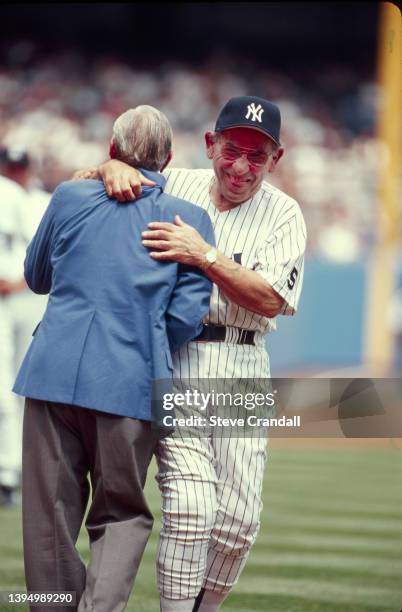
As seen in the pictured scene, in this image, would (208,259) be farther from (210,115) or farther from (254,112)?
(210,115)

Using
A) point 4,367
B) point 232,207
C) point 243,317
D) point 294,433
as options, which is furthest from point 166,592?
point 4,367

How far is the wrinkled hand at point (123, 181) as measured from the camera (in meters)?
2.96

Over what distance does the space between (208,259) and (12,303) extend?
13.2ft

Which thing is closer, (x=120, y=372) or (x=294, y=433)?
(x=120, y=372)

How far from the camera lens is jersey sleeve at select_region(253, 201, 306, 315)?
3.14 meters

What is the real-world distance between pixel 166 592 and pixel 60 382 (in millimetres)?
676

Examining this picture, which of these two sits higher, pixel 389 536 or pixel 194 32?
pixel 194 32

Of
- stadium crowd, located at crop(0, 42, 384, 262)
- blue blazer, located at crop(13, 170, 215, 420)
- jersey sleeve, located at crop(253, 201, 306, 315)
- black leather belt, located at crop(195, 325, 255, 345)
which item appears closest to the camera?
blue blazer, located at crop(13, 170, 215, 420)

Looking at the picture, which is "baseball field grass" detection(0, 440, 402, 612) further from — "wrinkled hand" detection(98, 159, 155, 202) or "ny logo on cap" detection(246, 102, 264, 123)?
"ny logo on cap" detection(246, 102, 264, 123)

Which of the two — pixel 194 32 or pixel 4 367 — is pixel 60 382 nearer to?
pixel 4 367

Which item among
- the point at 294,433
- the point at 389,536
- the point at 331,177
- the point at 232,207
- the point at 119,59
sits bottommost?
the point at 389,536

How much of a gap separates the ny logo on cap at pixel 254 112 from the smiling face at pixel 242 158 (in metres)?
0.04

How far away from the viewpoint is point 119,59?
13.4 meters

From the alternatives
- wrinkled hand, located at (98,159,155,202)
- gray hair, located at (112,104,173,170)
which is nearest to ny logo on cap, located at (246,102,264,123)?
gray hair, located at (112,104,173,170)
